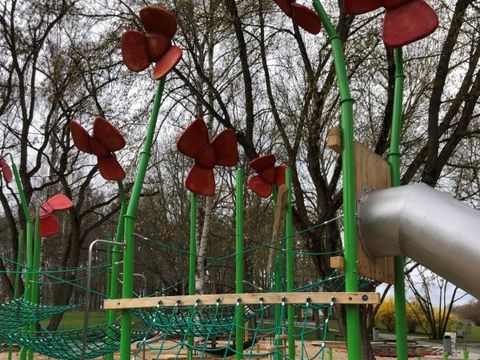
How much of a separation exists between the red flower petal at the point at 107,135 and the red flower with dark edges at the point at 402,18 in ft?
8.02

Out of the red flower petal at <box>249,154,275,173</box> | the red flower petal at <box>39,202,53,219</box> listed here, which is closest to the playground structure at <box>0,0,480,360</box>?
the red flower petal at <box>249,154,275,173</box>

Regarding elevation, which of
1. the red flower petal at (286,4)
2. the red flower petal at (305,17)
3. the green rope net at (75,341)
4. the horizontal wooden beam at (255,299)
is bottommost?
the green rope net at (75,341)

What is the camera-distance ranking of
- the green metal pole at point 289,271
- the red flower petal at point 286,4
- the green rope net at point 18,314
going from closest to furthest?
the red flower petal at point 286,4 → the green metal pole at point 289,271 → the green rope net at point 18,314

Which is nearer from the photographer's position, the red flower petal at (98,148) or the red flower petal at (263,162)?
the red flower petal at (98,148)

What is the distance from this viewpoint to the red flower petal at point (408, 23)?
4094mm

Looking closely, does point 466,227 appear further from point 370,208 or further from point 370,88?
point 370,88

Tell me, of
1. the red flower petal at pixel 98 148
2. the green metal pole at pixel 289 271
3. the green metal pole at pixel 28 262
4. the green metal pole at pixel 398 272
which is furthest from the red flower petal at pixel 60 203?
the green metal pole at pixel 398 272

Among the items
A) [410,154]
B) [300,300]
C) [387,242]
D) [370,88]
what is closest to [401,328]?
[387,242]

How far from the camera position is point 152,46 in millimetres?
4863

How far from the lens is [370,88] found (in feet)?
38.9

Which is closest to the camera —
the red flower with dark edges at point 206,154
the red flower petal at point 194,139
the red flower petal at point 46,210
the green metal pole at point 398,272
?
the green metal pole at point 398,272

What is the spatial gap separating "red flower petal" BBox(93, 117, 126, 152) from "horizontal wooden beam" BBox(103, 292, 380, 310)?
5.79 feet

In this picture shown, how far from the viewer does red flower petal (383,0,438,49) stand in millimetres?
4094

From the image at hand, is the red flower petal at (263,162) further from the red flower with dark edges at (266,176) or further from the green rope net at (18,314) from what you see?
the green rope net at (18,314)
